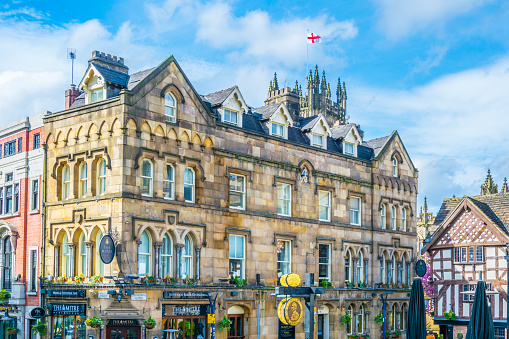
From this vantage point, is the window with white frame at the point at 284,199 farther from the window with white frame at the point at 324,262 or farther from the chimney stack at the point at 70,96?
the chimney stack at the point at 70,96

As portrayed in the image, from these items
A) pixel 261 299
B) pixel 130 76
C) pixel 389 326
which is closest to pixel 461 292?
pixel 389 326

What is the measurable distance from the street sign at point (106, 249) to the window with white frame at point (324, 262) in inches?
550

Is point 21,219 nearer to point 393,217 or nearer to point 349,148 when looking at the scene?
point 349,148

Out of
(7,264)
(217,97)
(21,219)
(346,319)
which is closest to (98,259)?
(21,219)

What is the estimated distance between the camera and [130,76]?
1351 inches

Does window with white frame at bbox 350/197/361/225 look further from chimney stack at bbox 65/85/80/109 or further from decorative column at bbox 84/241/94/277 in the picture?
chimney stack at bbox 65/85/80/109

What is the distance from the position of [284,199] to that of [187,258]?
7.48 meters

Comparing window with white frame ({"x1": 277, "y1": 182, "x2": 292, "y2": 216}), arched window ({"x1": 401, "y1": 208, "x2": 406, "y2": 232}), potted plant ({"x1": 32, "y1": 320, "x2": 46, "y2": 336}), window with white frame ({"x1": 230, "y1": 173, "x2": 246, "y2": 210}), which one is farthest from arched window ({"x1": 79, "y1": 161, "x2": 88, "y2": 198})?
arched window ({"x1": 401, "y1": 208, "x2": 406, "y2": 232})

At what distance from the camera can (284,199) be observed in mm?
38250

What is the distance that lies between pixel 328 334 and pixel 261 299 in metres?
5.80

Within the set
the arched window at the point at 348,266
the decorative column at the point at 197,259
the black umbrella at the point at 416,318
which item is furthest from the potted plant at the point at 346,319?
the black umbrella at the point at 416,318

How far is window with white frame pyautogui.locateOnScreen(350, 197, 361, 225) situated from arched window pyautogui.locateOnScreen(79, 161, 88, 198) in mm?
16748

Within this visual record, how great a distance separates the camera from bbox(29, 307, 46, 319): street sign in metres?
31.6

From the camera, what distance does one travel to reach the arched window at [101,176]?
3148 cm
